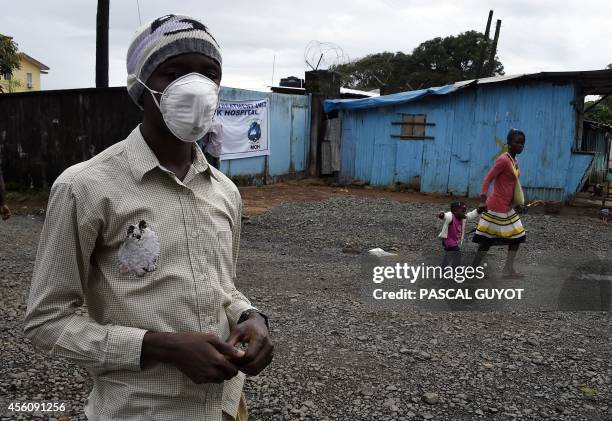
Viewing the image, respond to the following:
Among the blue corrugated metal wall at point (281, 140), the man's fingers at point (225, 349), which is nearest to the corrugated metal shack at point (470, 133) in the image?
the blue corrugated metal wall at point (281, 140)

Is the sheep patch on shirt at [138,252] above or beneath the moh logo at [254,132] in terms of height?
beneath

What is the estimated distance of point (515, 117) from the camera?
12.5 m

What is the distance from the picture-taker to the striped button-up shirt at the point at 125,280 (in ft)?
4.04

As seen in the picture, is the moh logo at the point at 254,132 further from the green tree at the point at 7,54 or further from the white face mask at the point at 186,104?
the white face mask at the point at 186,104

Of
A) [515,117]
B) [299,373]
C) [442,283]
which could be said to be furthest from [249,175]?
[299,373]

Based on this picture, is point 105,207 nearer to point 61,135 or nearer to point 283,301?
point 283,301

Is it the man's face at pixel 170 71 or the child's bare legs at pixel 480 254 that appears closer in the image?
the man's face at pixel 170 71

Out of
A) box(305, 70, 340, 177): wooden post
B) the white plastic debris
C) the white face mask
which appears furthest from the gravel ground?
box(305, 70, 340, 177): wooden post

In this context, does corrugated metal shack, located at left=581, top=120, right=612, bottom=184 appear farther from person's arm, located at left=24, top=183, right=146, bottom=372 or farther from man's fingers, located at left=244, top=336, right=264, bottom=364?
person's arm, located at left=24, top=183, right=146, bottom=372

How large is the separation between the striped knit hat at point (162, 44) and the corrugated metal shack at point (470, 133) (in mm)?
11841

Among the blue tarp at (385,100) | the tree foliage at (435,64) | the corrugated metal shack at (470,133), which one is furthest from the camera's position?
the tree foliage at (435,64)

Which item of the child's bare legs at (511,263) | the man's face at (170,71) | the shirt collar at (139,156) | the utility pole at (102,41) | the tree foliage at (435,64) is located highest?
the tree foliage at (435,64)

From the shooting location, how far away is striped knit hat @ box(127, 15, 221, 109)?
4.52 feet

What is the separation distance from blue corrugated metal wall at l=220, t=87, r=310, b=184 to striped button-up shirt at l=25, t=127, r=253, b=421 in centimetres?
1083
